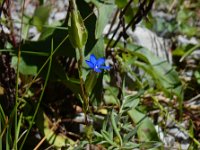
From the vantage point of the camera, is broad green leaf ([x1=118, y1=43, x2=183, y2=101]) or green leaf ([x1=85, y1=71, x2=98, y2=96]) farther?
broad green leaf ([x1=118, y1=43, x2=183, y2=101])

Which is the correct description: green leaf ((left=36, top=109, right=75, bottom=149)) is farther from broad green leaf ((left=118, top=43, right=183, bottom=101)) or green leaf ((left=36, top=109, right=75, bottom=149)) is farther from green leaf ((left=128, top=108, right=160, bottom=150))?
broad green leaf ((left=118, top=43, right=183, bottom=101))

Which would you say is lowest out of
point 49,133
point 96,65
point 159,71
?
point 49,133

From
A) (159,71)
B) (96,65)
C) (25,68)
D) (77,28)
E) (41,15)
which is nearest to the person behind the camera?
(77,28)

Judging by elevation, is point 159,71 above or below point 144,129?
above

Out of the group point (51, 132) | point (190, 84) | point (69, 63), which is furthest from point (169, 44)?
point (51, 132)

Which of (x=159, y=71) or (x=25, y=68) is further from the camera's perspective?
(x=159, y=71)

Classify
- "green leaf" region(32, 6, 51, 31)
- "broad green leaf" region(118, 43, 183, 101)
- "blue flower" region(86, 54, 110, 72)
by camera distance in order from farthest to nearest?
"green leaf" region(32, 6, 51, 31) < "broad green leaf" region(118, 43, 183, 101) < "blue flower" region(86, 54, 110, 72)

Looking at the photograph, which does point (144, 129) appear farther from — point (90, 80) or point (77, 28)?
point (77, 28)

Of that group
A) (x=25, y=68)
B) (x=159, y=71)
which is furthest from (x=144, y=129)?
(x=25, y=68)

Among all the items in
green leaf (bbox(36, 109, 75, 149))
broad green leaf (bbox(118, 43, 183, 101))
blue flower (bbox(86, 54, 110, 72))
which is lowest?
green leaf (bbox(36, 109, 75, 149))

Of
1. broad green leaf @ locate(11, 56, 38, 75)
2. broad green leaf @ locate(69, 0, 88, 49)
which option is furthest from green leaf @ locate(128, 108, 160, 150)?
broad green leaf @ locate(69, 0, 88, 49)

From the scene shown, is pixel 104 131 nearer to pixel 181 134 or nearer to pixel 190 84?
pixel 181 134

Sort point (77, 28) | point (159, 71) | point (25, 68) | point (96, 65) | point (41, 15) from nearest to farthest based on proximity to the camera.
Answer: point (77, 28) → point (96, 65) → point (25, 68) → point (159, 71) → point (41, 15)
